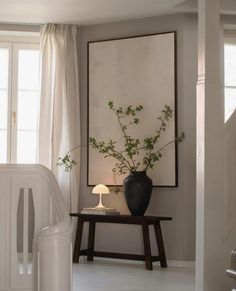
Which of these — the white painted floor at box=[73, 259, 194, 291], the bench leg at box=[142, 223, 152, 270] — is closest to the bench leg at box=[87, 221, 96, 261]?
the white painted floor at box=[73, 259, 194, 291]

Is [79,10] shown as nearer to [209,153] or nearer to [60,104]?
[60,104]

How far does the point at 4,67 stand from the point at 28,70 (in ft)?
1.00

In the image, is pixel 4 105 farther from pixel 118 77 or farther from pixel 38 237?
pixel 38 237

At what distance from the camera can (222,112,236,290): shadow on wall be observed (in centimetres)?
504

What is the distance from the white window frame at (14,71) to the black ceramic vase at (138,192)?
1.67 m

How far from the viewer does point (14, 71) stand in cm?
766

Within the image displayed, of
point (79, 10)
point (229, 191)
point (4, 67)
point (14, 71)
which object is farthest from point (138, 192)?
point (4, 67)

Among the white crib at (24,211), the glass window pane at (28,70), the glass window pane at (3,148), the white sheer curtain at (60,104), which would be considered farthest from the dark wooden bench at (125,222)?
the white crib at (24,211)

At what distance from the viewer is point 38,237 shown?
333 centimetres

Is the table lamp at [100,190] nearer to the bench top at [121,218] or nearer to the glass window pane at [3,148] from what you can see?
the bench top at [121,218]

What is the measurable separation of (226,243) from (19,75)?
3824mm

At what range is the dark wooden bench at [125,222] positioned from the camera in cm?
659

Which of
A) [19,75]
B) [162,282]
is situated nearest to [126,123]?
[19,75]

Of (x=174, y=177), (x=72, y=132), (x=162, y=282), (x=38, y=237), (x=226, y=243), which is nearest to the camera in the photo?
(x=38, y=237)
